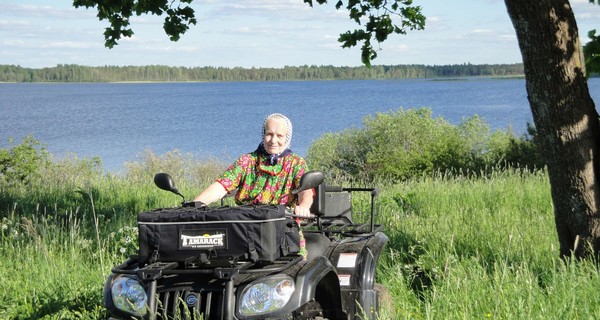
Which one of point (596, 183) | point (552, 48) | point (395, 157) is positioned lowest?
point (395, 157)

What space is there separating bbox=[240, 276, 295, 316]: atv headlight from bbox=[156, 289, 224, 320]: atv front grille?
13 centimetres

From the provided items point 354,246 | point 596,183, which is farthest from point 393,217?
point 354,246

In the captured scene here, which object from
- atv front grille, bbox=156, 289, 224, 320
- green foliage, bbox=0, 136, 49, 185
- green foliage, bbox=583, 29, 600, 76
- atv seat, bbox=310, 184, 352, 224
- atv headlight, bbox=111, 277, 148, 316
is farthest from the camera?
green foliage, bbox=0, 136, 49, 185

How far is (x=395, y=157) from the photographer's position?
20281 millimetres

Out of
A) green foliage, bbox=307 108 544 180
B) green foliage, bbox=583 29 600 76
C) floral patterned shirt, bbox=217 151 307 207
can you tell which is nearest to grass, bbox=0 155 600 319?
floral patterned shirt, bbox=217 151 307 207

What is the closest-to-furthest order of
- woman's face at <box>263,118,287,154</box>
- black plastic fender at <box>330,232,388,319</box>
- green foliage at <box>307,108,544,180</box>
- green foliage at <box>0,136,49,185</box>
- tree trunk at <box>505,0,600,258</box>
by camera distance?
black plastic fender at <box>330,232,388,319</box>, woman's face at <box>263,118,287,154</box>, tree trunk at <box>505,0,600,258</box>, green foliage at <box>0,136,49,185</box>, green foliage at <box>307,108,544,180</box>

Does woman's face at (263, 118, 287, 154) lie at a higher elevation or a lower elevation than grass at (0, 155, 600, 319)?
higher

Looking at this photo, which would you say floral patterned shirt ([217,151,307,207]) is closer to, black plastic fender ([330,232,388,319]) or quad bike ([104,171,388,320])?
black plastic fender ([330,232,388,319])

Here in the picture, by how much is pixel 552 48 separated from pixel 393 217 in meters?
2.97

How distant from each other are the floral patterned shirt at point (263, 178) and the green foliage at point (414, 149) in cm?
1275

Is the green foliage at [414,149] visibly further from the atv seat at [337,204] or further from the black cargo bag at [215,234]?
the black cargo bag at [215,234]

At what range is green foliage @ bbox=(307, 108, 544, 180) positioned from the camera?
19.7 m

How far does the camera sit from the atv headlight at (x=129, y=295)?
4836 millimetres

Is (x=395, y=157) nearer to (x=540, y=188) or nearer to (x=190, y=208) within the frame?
(x=540, y=188)
